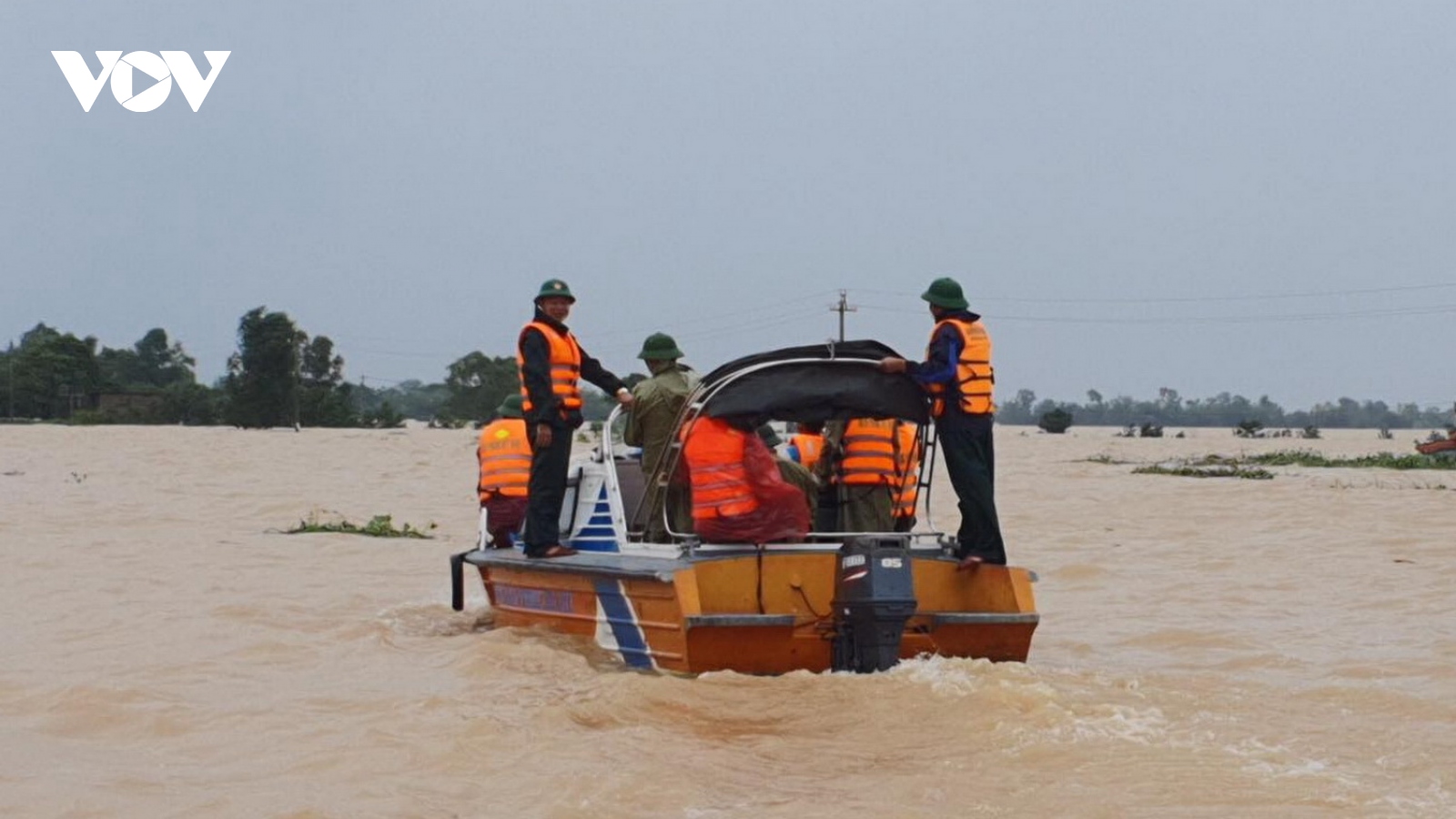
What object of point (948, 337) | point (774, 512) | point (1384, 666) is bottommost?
point (1384, 666)

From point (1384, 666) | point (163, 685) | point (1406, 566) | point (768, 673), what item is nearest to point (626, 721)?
point (768, 673)

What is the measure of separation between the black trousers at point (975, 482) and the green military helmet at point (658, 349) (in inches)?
78.1

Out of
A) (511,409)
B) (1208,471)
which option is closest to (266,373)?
(1208,471)

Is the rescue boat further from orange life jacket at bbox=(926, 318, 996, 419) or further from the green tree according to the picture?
the green tree

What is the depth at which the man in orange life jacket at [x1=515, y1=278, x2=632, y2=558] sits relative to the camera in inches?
432

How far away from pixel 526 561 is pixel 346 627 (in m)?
1.61

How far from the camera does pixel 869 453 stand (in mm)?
10789

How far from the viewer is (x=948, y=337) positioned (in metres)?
10.2

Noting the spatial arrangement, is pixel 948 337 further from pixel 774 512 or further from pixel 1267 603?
pixel 1267 603

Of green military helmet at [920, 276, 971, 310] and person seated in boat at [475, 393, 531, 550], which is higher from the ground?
green military helmet at [920, 276, 971, 310]

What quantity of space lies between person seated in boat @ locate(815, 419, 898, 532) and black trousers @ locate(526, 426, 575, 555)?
1764 millimetres

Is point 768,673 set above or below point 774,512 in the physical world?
below

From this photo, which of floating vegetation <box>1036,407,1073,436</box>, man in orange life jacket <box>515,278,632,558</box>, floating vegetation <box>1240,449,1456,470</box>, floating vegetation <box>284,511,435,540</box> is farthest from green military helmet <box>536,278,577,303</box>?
floating vegetation <box>1036,407,1073,436</box>

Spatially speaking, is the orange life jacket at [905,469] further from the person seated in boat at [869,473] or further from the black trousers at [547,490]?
the black trousers at [547,490]
